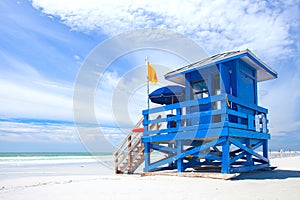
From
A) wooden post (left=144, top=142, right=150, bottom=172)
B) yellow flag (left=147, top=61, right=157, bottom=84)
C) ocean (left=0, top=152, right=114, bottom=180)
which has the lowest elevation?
ocean (left=0, top=152, right=114, bottom=180)

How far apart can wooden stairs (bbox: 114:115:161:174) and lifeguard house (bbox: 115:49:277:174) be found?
58.2 inches

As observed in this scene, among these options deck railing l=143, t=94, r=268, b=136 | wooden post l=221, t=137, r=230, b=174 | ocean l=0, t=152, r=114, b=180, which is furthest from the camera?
ocean l=0, t=152, r=114, b=180

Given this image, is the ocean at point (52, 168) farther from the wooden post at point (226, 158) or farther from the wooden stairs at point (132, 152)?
the wooden post at point (226, 158)

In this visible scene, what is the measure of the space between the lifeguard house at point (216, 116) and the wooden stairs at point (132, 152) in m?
1.48

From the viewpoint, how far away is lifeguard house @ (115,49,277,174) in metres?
8.77

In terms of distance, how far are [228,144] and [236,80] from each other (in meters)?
2.43

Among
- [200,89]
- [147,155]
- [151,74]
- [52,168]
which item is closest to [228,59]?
[200,89]

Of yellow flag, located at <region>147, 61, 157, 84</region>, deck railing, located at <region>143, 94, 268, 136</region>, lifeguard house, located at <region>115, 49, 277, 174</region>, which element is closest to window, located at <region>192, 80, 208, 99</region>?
lifeguard house, located at <region>115, 49, 277, 174</region>

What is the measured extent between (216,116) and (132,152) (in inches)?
189

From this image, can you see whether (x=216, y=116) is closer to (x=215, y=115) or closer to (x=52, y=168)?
(x=215, y=115)

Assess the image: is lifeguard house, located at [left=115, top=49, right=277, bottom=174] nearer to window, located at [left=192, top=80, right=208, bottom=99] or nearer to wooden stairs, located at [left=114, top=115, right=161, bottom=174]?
Result: window, located at [left=192, top=80, right=208, bottom=99]

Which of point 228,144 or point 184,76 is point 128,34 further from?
point 228,144

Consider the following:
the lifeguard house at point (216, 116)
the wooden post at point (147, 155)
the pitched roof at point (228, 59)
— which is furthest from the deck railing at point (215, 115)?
the pitched roof at point (228, 59)

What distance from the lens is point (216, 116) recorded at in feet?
33.4
